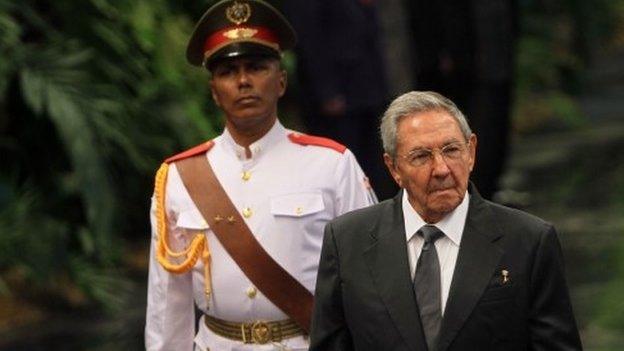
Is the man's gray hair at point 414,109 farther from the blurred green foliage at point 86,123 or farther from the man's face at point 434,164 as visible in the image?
the blurred green foliage at point 86,123

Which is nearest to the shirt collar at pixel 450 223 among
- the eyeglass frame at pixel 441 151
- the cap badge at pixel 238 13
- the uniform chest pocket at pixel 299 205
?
Answer: the eyeglass frame at pixel 441 151

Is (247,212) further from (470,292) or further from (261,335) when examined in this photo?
(470,292)

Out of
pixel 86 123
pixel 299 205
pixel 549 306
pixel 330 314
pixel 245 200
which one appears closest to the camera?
pixel 549 306

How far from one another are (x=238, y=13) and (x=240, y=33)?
0.37 feet

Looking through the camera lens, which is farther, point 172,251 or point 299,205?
point 172,251

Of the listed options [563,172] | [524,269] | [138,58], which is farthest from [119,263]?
[524,269]

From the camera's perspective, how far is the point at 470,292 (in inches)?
210

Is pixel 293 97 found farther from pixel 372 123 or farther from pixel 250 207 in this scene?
pixel 250 207

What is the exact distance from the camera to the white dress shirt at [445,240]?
5.41m

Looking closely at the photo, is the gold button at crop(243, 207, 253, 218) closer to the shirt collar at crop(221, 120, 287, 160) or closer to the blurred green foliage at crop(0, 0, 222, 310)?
the shirt collar at crop(221, 120, 287, 160)

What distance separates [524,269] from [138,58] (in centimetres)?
562

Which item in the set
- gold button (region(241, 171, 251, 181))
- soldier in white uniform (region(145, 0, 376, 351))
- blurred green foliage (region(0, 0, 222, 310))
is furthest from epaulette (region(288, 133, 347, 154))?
blurred green foliage (region(0, 0, 222, 310))

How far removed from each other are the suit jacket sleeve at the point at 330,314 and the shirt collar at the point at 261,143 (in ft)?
3.72

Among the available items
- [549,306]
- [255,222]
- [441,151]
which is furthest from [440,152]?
[255,222]
